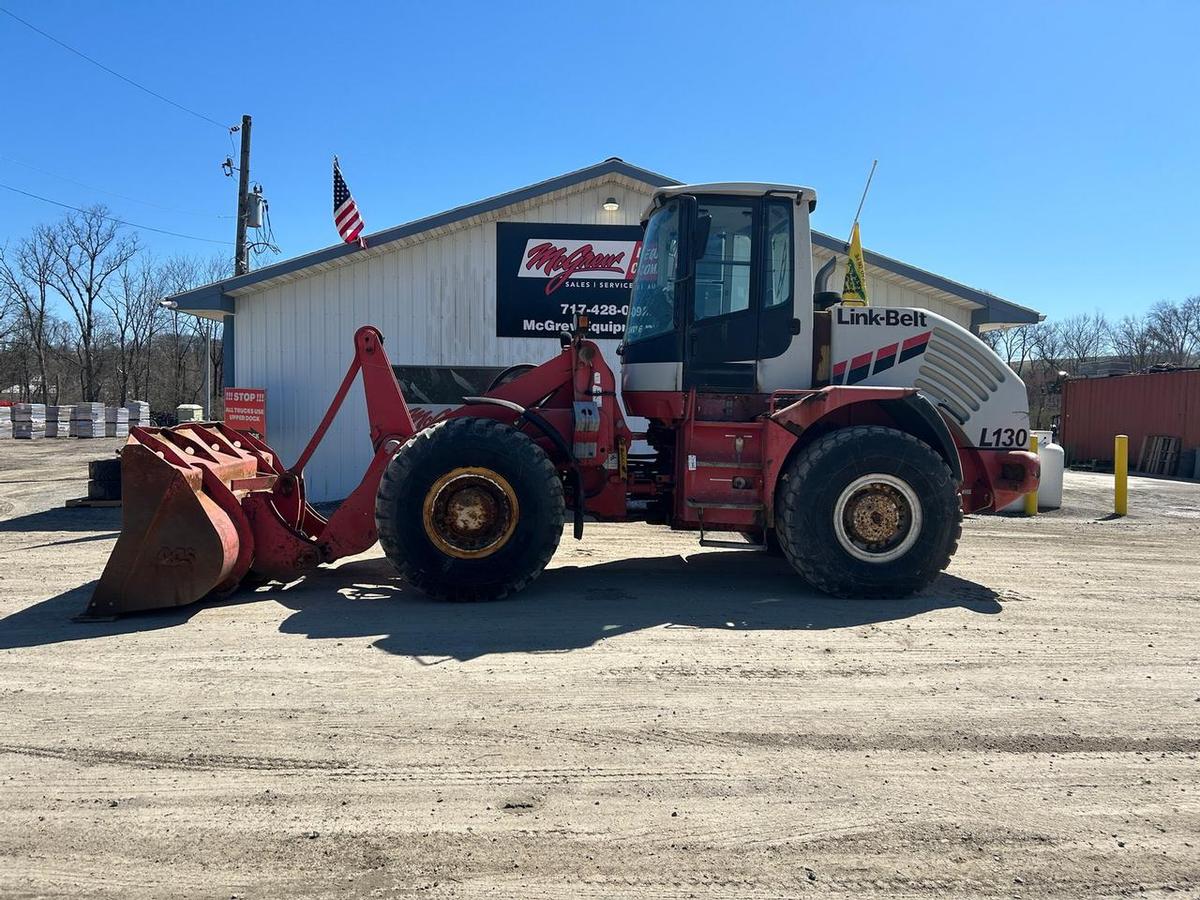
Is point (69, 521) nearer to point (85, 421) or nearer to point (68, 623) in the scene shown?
point (68, 623)

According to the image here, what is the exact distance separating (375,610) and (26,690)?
2.12 meters

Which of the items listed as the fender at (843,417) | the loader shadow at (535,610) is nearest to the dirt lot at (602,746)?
the loader shadow at (535,610)

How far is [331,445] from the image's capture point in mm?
12117

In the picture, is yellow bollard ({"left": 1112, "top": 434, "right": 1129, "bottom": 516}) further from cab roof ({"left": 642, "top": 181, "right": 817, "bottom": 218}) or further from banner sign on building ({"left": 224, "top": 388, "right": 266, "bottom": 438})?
banner sign on building ({"left": 224, "top": 388, "right": 266, "bottom": 438})

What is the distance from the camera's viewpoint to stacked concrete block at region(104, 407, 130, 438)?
34031mm

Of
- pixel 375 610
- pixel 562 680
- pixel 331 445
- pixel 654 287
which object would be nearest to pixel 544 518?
pixel 375 610

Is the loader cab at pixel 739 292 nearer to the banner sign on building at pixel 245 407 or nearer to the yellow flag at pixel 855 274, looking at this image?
the yellow flag at pixel 855 274

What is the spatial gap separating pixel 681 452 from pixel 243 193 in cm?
1836

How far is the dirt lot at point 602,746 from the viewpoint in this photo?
2654 mm

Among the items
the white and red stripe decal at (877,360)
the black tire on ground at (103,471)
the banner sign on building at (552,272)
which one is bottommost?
the black tire on ground at (103,471)

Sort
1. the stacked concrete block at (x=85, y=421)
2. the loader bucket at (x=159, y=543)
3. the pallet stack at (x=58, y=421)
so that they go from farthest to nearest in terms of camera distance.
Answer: the stacked concrete block at (x=85, y=421) < the pallet stack at (x=58, y=421) < the loader bucket at (x=159, y=543)

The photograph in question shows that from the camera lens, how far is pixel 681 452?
21.5ft

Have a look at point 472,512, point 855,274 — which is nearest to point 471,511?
point 472,512

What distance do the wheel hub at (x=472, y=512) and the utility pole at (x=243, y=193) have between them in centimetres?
1683
